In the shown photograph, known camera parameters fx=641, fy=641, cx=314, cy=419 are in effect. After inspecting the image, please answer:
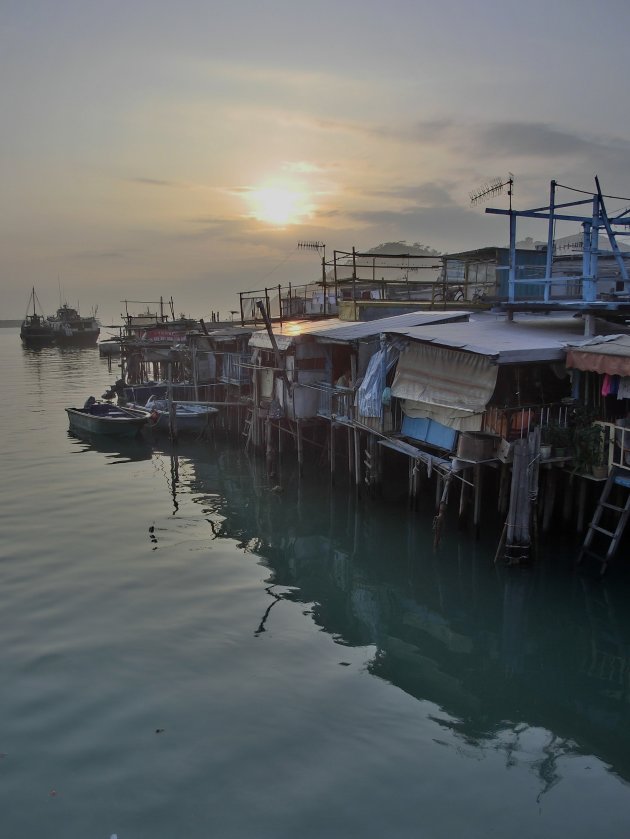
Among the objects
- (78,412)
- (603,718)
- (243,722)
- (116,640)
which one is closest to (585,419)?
(603,718)

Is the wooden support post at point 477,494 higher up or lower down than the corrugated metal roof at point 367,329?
lower down

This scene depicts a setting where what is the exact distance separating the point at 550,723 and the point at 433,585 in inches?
177

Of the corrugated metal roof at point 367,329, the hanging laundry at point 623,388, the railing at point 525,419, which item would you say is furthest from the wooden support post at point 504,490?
the corrugated metal roof at point 367,329

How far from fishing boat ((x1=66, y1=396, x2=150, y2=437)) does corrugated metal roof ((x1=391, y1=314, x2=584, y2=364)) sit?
→ 1388 centimetres

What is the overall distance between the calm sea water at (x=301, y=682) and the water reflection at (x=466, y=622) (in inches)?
1.6

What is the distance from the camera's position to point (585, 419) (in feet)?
41.1

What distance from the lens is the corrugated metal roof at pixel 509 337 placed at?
12.6 meters

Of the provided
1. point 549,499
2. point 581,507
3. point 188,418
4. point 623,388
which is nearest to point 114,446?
point 188,418

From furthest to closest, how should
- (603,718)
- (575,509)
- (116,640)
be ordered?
(575,509), (116,640), (603,718)

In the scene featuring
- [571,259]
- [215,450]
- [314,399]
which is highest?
[571,259]

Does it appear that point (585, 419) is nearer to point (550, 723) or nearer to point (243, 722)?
point (550, 723)

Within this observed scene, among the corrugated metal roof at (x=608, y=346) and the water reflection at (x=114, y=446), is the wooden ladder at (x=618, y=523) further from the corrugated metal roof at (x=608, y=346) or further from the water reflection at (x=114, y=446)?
the water reflection at (x=114, y=446)

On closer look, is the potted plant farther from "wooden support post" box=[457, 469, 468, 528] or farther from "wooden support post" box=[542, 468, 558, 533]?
"wooden support post" box=[457, 469, 468, 528]

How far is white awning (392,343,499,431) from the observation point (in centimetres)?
1342
